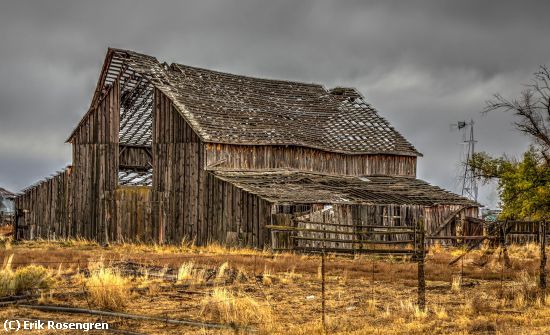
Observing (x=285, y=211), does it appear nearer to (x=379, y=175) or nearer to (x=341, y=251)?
(x=341, y=251)

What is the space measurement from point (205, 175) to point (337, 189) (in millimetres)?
7094

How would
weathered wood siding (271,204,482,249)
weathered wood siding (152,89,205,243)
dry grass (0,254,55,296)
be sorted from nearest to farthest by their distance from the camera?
dry grass (0,254,55,296)
weathered wood siding (271,204,482,249)
weathered wood siding (152,89,205,243)

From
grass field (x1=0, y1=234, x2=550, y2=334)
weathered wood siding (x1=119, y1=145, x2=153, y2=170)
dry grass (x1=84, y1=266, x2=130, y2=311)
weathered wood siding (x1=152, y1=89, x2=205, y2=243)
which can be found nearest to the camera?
grass field (x1=0, y1=234, x2=550, y2=334)

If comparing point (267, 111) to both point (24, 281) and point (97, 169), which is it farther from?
point (24, 281)

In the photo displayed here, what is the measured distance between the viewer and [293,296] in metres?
20.2

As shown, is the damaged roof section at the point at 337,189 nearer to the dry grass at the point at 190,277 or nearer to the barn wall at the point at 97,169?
the barn wall at the point at 97,169

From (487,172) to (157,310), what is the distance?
13.5m

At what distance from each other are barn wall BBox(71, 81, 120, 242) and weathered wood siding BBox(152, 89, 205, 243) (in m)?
2.84

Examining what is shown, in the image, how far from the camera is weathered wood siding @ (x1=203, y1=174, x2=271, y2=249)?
3538cm

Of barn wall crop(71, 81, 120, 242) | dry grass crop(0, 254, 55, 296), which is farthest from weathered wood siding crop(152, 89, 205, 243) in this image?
dry grass crop(0, 254, 55, 296)

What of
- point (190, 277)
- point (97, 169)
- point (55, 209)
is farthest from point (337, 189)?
point (190, 277)

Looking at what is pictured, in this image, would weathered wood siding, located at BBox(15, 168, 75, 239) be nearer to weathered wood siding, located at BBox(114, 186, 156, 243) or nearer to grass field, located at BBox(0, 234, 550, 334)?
weathered wood siding, located at BBox(114, 186, 156, 243)

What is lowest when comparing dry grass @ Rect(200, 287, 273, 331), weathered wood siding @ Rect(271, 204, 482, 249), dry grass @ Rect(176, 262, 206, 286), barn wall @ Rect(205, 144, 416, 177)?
dry grass @ Rect(200, 287, 273, 331)

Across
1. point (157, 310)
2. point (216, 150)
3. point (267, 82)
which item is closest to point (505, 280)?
point (157, 310)
